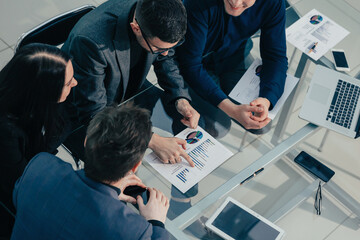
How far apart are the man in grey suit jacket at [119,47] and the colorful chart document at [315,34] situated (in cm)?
82

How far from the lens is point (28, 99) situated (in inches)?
65.8

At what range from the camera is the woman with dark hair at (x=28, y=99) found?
5.41ft

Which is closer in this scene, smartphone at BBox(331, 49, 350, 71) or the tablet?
the tablet

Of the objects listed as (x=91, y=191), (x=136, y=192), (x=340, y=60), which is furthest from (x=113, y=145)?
(x=340, y=60)

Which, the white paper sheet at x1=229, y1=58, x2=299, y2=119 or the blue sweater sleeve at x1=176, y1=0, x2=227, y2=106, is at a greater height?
the blue sweater sleeve at x1=176, y1=0, x2=227, y2=106

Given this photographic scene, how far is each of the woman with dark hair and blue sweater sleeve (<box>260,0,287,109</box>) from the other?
Answer: 0.99 metres

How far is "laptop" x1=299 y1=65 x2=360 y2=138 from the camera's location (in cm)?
215

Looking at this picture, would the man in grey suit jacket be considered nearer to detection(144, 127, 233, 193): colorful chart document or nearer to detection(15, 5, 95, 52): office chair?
detection(144, 127, 233, 193): colorful chart document

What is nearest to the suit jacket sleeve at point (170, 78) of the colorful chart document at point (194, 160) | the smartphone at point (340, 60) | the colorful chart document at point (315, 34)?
the colorful chart document at point (194, 160)

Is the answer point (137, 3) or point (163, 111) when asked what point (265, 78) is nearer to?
point (163, 111)

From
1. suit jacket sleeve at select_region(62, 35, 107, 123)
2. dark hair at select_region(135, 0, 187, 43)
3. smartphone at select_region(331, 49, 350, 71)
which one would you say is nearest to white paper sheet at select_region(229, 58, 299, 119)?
smartphone at select_region(331, 49, 350, 71)

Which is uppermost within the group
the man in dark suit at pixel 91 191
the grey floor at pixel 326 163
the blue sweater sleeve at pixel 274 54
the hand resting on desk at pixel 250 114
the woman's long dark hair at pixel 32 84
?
the woman's long dark hair at pixel 32 84

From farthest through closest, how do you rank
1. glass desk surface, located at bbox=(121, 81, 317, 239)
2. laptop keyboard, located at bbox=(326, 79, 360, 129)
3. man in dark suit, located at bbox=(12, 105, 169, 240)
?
laptop keyboard, located at bbox=(326, 79, 360, 129) < glass desk surface, located at bbox=(121, 81, 317, 239) < man in dark suit, located at bbox=(12, 105, 169, 240)

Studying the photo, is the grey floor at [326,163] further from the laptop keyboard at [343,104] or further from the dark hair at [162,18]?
the dark hair at [162,18]
